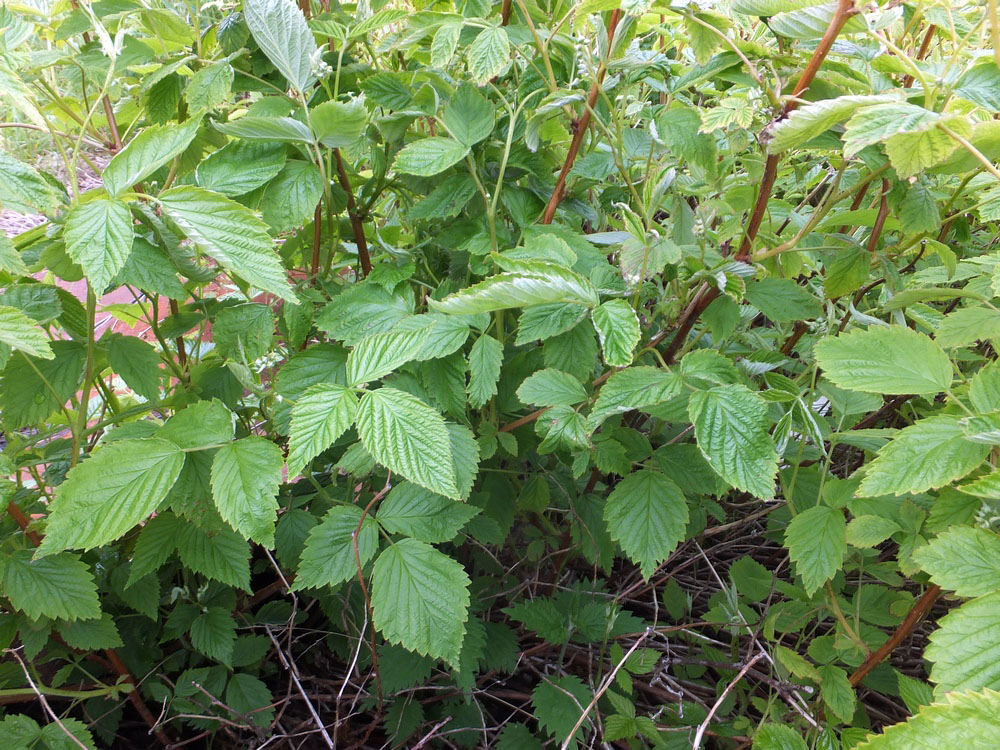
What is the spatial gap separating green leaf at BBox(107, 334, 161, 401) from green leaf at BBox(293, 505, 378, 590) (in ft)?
1.12

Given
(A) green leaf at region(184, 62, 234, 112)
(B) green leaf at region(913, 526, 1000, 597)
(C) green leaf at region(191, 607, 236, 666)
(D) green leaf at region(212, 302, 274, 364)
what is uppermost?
(A) green leaf at region(184, 62, 234, 112)

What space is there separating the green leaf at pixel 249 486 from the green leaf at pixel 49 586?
0.82 feet

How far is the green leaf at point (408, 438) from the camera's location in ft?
2.19

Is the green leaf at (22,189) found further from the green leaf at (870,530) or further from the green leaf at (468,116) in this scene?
the green leaf at (870,530)

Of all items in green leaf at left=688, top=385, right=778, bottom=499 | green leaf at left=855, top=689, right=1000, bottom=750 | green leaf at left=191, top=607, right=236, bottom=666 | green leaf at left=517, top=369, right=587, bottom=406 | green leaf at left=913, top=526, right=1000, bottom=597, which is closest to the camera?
green leaf at left=855, top=689, right=1000, bottom=750

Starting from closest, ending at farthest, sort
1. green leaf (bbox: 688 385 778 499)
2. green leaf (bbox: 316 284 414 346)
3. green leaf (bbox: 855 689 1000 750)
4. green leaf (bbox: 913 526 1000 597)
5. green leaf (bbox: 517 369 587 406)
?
green leaf (bbox: 855 689 1000 750) → green leaf (bbox: 913 526 1000 597) → green leaf (bbox: 688 385 778 499) → green leaf (bbox: 517 369 587 406) → green leaf (bbox: 316 284 414 346)

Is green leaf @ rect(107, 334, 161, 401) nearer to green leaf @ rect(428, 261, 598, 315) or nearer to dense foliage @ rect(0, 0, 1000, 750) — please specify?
dense foliage @ rect(0, 0, 1000, 750)

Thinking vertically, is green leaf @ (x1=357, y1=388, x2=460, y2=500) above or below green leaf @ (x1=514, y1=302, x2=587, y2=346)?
below

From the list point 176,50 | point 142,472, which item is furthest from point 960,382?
point 176,50

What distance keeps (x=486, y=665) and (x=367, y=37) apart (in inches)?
40.7

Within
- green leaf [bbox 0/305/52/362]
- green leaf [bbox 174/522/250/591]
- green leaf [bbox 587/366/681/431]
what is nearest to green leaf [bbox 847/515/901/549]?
green leaf [bbox 587/366/681/431]

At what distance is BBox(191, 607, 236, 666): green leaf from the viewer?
0.97 metres

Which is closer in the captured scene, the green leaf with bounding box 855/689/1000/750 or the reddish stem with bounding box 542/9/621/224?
the green leaf with bounding box 855/689/1000/750

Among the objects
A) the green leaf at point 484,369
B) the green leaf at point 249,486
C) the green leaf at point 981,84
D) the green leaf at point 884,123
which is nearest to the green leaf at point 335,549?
the green leaf at point 249,486
